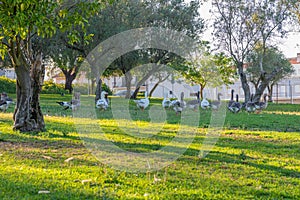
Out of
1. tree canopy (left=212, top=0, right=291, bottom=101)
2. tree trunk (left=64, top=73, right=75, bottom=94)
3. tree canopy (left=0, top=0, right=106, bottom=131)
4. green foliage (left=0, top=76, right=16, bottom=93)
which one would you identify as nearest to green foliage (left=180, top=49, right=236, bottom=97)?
tree canopy (left=212, top=0, right=291, bottom=101)

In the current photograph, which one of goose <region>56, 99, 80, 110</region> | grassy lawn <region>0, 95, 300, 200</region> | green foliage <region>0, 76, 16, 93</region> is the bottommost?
grassy lawn <region>0, 95, 300, 200</region>

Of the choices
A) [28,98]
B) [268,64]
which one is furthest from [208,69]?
[28,98]

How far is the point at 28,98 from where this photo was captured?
413 inches

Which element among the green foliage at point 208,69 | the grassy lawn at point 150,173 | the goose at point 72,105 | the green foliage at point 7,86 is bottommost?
the grassy lawn at point 150,173

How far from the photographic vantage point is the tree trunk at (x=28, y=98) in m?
10.4

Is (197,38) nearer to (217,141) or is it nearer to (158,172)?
(217,141)

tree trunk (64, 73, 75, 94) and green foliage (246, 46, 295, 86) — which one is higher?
green foliage (246, 46, 295, 86)

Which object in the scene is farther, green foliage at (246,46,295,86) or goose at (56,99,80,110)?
green foliage at (246,46,295,86)

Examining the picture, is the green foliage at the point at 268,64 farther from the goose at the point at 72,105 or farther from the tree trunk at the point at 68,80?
the goose at the point at 72,105

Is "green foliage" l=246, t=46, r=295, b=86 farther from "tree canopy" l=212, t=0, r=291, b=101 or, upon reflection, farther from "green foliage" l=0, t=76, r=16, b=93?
"green foliage" l=0, t=76, r=16, b=93

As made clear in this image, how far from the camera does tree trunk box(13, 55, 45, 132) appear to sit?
10.4 m

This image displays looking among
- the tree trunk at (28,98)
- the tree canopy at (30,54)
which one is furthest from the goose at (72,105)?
the tree trunk at (28,98)

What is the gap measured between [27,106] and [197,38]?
984 inches

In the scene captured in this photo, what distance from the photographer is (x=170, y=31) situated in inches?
1247
